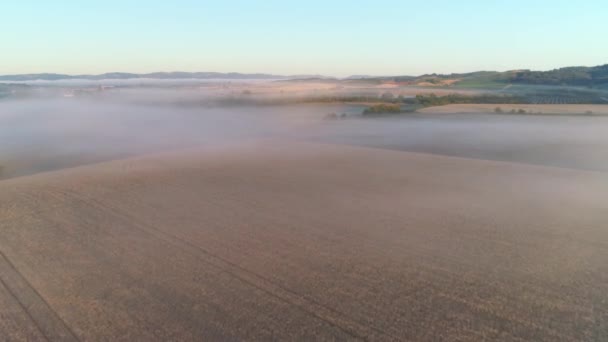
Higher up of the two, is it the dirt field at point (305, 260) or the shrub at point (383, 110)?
the shrub at point (383, 110)

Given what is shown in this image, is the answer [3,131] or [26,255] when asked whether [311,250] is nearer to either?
[26,255]

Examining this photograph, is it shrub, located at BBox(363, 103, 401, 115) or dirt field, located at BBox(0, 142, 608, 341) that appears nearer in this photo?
dirt field, located at BBox(0, 142, 608, 341)

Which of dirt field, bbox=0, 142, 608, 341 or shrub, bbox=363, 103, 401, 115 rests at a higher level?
shrub, bbox=363, 103, 401, 115

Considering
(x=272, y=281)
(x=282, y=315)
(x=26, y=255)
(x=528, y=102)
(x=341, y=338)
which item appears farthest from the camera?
(x=528, y=102)

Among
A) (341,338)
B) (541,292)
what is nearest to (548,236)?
(541,292)

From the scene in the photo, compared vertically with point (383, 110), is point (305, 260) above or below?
below

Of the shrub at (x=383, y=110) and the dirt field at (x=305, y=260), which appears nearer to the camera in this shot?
the dirt field at (x=305, y=260)

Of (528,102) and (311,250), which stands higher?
(528,102)

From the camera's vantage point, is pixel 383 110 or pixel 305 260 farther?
pixel 383 110
